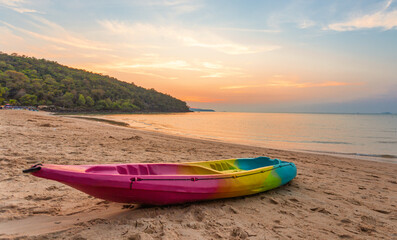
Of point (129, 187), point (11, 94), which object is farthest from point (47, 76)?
point (129, 187)

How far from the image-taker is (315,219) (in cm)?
355

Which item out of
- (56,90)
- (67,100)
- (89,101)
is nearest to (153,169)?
(67,100)

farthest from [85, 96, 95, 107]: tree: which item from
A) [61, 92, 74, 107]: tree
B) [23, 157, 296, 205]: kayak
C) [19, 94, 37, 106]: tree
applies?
[23, 157, 296, 205]: kayak

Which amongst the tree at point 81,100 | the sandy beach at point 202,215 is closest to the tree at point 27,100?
the tree at point 81,100

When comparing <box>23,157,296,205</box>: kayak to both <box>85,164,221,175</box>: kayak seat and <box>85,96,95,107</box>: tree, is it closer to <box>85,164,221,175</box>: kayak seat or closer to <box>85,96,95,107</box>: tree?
<box>85,164,221,175</box>: kayak seat

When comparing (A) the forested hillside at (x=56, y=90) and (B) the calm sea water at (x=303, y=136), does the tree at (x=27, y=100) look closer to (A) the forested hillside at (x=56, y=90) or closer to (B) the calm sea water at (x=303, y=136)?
(A) the forested hillside at (x=56, y=90)

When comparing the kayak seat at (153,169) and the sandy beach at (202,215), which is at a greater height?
the kayak seat at (153,169)

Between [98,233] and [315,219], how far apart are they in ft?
10.8

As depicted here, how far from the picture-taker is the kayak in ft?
8.96

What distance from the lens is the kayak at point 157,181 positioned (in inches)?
107

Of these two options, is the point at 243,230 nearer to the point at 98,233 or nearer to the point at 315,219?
the point at 315,219

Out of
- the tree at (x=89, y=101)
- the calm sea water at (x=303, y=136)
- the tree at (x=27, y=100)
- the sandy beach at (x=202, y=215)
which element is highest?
the tree at (x=89, y=101)

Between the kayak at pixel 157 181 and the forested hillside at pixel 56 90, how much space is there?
7380 centimetres

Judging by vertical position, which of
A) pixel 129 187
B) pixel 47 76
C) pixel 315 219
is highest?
pixel 47 76
